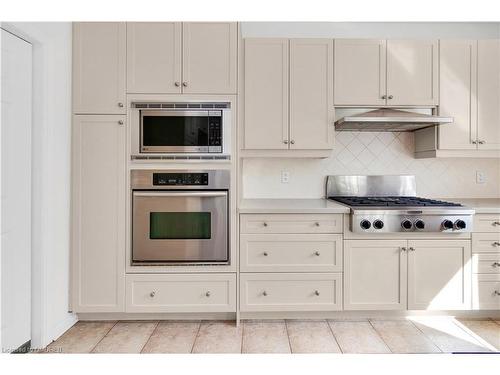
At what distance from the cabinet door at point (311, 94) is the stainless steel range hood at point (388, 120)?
0.49ft

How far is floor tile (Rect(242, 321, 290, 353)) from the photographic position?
7.49 feet

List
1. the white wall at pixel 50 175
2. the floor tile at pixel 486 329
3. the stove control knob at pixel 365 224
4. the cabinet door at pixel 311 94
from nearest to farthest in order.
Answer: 1. the white wall at pixel 50 175
2. the floor tile at pixel 486 329
3. the stove control knob at pixel 365 224
4. the cabinet door at pixel 311 94

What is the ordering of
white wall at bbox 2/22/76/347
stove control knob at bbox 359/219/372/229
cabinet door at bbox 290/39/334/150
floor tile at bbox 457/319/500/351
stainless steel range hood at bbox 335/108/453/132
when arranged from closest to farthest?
white wall at bbox 2/22/76/347
floor tile at bbox 457/319/500/351
stove control knob at bbox 359/219/372/229
stainless steel range hood at bbox 335/108/453/132
cabinet door at bbox 290/39/334/150

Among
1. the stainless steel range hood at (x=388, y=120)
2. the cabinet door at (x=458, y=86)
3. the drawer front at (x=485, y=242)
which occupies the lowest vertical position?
the drawer front at (x=485, y=242)

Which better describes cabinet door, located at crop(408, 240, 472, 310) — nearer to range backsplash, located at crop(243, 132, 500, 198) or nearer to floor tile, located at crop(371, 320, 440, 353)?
floor tile, located at crop(371, 320, 440, 353)

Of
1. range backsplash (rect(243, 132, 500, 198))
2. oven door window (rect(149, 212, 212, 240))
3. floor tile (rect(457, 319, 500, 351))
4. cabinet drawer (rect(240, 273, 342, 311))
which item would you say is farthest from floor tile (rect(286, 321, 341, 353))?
range backsplash (rect(243, 132, 500, 198))

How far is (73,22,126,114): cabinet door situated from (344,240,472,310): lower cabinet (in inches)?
76.5

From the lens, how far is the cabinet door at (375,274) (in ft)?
8.53

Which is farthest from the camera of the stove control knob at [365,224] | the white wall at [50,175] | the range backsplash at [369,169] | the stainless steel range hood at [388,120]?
the range backsplash at [369,169]

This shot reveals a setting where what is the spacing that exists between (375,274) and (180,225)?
1.42 metres

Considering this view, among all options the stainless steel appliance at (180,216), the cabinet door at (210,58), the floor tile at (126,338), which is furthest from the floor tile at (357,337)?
the cabinet door at (210,58)

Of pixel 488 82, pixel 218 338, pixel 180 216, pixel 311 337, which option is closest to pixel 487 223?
pixel 488 82

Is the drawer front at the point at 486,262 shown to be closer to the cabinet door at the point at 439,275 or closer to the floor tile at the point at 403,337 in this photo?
the cabinet door at the point at 439,275

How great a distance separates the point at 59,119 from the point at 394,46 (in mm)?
2482
